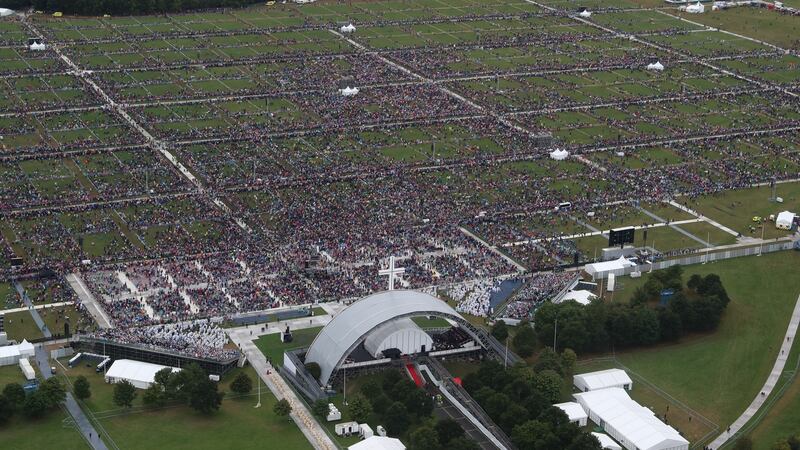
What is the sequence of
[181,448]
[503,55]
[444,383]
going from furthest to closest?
1. [503,55]
2. [444,383]
3. [181,448]

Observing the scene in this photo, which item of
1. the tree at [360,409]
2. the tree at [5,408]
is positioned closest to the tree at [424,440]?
the tree at [360,409]

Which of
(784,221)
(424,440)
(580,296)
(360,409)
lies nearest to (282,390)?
(360,409)

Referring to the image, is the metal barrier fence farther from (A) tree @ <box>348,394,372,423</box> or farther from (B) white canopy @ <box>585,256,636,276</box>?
(A) tree @ <box>348,394,372,423</box>

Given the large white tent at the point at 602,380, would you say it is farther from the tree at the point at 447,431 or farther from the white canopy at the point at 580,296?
the tree at the point at 447,431

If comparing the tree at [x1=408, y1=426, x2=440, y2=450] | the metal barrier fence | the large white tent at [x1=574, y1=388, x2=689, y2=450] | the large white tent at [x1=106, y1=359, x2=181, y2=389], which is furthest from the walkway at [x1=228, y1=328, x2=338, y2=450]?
the metal barrier fence

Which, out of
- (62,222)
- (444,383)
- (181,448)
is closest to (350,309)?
(444,383)

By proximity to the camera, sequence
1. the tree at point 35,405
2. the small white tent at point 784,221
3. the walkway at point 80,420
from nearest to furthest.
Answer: the walkway at point 80,420 < the tree at point 35,405 < the small white tent at point 784,221

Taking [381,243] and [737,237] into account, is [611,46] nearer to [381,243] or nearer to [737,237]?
[737,237]
